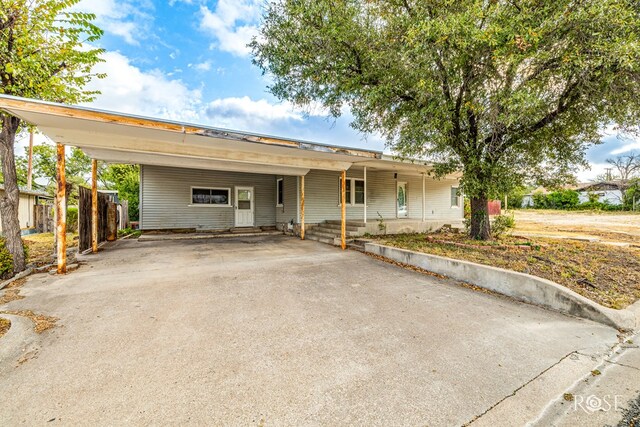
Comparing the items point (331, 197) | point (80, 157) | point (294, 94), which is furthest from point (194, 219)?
point (80, 157)

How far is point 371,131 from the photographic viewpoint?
8.59 m

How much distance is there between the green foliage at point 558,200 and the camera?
30031mm

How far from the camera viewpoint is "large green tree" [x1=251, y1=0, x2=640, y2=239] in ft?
15.6

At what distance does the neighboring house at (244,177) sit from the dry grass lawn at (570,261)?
3.64 metres

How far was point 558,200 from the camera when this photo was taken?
31062 millimetres

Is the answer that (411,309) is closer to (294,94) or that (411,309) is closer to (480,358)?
(480,358)

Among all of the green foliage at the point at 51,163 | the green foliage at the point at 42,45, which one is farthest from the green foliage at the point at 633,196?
the green foliage at the point at 51,163

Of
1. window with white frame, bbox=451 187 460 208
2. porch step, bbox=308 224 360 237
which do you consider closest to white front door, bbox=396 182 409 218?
window with white frame, bbox=451 187 460 208

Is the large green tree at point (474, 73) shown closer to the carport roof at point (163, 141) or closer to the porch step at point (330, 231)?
the carport roof at point (163, 141)

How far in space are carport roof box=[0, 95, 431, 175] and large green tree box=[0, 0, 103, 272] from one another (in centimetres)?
126

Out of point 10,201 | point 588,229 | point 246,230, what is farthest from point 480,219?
point 10,201

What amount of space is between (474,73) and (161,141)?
723 cm

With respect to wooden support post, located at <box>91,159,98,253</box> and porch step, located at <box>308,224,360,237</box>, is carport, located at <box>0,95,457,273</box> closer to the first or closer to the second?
wooden support post, located at <box>91,159,98,253</box>

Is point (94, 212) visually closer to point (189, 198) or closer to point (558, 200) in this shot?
point (189, 198)
